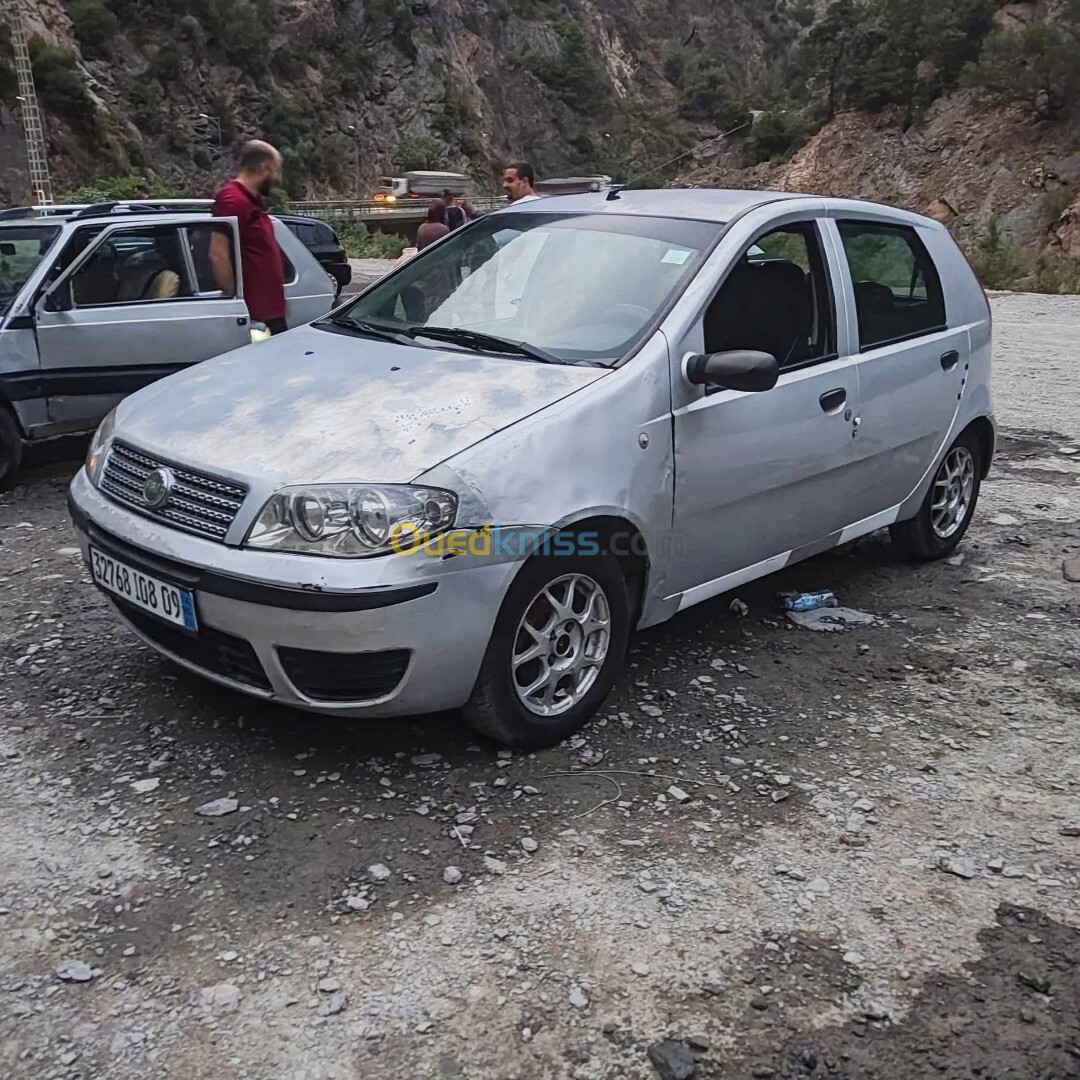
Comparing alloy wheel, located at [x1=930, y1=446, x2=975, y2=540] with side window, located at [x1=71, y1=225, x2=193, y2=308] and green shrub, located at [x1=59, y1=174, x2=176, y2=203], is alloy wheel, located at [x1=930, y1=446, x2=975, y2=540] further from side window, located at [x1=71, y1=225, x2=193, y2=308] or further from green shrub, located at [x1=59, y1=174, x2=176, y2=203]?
green shrub, located at [x1=59, y1=174, x2=176, y2=203]

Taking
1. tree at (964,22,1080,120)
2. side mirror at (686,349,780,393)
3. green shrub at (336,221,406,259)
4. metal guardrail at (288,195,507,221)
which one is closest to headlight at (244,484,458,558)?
side mirror at (686,349,780,393)

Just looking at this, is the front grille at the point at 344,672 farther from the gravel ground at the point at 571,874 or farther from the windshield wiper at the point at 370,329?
the windshield wiper at the point at 370,329

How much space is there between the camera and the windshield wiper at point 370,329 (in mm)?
4141

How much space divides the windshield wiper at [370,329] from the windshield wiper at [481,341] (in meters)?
0.04

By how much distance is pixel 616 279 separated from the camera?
399 cm

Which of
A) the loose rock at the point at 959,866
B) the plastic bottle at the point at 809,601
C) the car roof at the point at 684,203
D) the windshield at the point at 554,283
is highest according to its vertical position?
the car roof at the point at 684,203

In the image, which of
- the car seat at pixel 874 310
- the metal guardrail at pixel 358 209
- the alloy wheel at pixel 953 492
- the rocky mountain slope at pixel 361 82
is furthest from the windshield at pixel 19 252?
the metal guardrail at pixel 358 209

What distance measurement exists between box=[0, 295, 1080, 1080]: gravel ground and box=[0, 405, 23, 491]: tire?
260 cm

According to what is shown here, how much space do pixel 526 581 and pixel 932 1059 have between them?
159cm

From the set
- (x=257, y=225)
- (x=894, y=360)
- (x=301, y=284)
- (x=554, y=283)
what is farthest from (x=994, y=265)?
(x=554, y=283)

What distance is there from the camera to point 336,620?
3.02 meters

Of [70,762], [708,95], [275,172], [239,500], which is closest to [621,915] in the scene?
[239,500]

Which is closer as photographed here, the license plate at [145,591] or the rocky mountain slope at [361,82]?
the license plate at [145,591]

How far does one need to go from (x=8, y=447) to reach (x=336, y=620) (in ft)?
14.8
